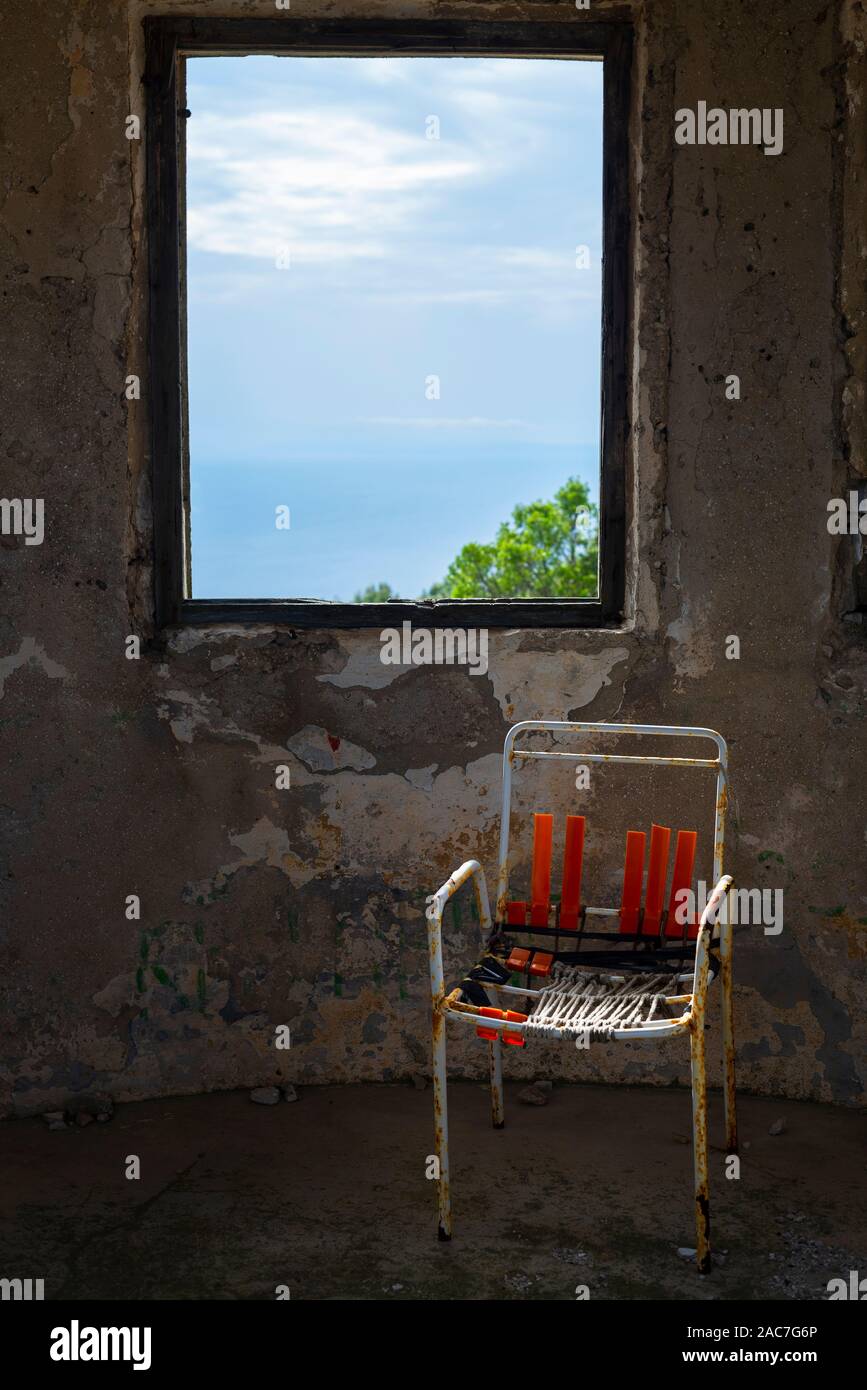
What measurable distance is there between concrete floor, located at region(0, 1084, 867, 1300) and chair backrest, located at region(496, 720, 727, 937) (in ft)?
1.57

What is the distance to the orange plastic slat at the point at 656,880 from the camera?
8.20 ft

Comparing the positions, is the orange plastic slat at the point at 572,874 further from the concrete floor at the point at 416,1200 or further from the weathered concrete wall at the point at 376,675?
the concrete floor at the point at 416,1200

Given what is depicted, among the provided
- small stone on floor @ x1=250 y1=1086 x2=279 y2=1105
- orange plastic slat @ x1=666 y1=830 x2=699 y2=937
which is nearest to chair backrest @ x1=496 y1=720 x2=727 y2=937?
orange plastic slat @ x1=666 y1=830 x2=699 y2=937

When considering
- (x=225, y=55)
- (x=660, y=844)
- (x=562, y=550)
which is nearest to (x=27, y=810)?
(x=660, y=844)

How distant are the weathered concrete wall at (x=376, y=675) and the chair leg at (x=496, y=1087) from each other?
20cm

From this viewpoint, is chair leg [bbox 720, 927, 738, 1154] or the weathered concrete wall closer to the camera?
chair leg [bbox 720, 927, 738, 1154]

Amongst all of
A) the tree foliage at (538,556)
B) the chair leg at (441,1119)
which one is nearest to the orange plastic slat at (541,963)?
the chair leg at (441,1119)

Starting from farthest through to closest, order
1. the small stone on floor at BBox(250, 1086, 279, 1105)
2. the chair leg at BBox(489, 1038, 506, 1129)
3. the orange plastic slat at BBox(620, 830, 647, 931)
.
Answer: the small stone on floor at BBox(250, 1086, 279, 1105) → the chair leg at BBox(489, 1038, 506, 1129) → the orange plastic slat at BBox(620, 830, 647, 931)

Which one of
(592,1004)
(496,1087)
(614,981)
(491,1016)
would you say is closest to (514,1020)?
(491,1016)

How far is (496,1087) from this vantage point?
105 inches

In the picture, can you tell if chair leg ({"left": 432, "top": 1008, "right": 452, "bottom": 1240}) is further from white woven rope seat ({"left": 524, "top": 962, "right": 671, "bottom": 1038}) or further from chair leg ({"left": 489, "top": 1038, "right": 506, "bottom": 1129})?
chair leg ({"left": 489, "top": 1038, "right": 506, "bottom": 1129})

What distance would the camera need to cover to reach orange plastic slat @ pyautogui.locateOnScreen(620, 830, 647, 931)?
2516 mm

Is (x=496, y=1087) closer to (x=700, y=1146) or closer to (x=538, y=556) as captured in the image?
(x=700, y=1146)

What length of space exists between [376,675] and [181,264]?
1.01 metres
